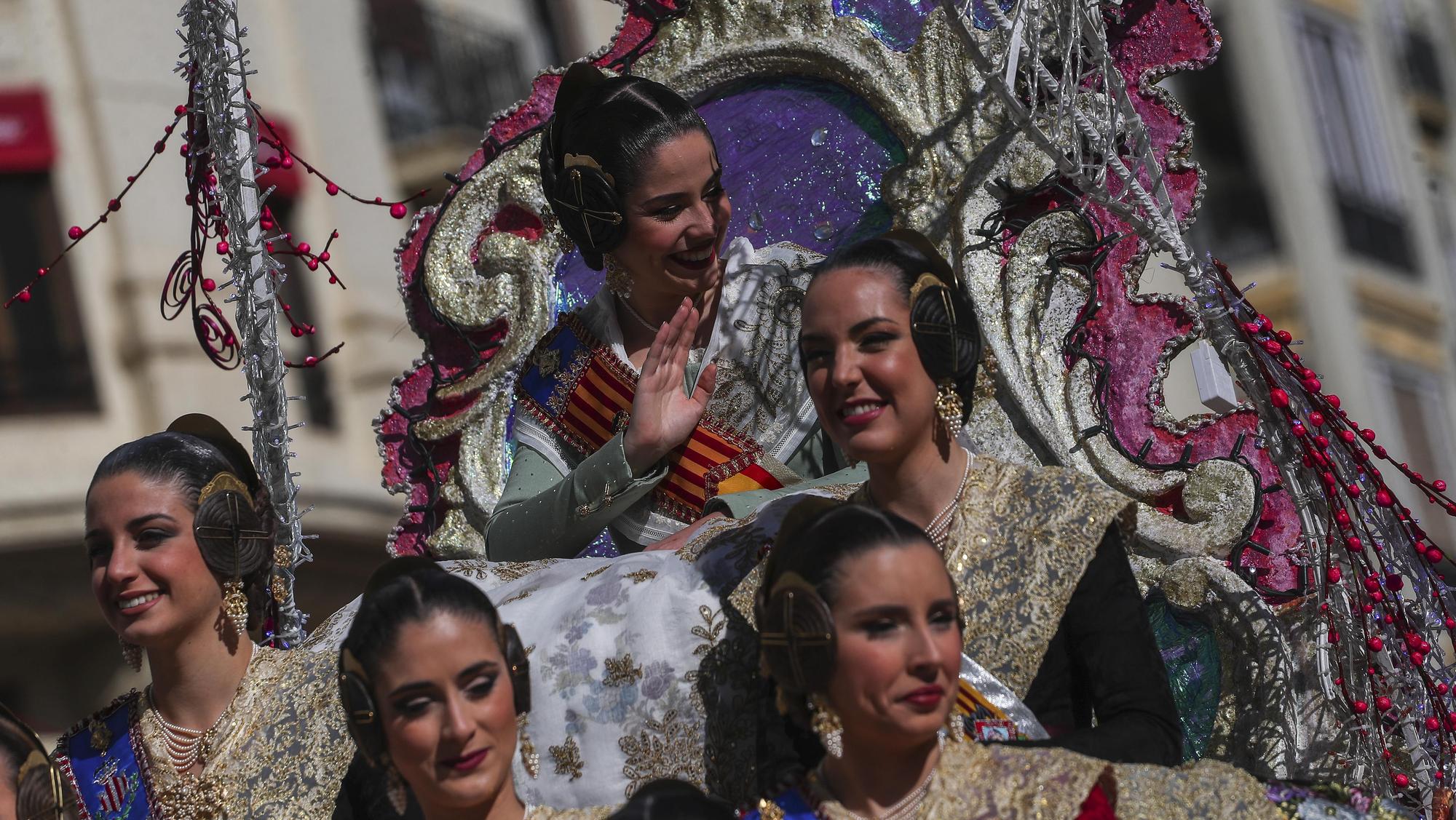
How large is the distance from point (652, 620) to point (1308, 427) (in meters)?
1.35

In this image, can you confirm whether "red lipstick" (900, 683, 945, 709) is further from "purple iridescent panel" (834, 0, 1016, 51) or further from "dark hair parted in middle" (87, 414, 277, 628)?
"purple iridescent panel" (834, 0, 1016, 51)

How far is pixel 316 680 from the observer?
4.33 metres

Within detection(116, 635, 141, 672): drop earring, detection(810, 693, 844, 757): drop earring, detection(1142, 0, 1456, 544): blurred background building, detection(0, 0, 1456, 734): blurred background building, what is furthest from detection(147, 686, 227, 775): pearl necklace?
detection(1142, 0, 1456, 544): blurred background building

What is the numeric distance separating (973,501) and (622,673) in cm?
69

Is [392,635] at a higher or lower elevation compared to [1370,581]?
higher

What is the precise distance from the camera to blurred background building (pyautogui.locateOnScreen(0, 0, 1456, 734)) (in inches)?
527

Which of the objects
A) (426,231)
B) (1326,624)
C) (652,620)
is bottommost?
(1326,624)

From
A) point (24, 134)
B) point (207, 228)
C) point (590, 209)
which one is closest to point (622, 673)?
point (590, 209)

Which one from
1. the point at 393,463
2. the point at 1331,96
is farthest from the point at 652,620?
the point at 1331,96

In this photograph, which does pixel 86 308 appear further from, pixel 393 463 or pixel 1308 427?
pixel 1308 427

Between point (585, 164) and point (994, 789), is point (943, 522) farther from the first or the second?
point (585, 164)

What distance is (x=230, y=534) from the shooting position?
4.30 meters

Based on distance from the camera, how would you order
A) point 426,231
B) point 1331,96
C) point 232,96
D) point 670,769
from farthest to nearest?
point 1331,96 < point 426,231 < point 232,96 < point 670,769

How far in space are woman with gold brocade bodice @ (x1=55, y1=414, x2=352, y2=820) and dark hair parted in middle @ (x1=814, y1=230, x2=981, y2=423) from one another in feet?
4.08
